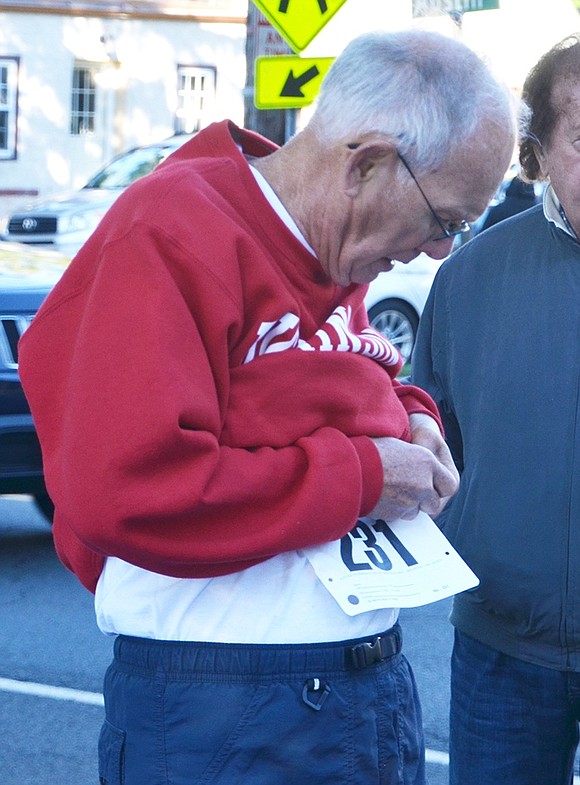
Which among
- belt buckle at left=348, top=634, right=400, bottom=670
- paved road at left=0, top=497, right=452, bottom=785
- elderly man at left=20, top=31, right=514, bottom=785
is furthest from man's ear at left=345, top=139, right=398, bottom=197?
paved road at left=0, top=497, right=452, bottom=785

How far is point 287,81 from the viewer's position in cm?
833

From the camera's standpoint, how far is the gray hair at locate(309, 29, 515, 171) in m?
1.81

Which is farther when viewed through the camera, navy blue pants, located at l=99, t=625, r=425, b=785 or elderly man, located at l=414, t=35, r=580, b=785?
elderly man, located at l=414, t=35, r=580, b=785

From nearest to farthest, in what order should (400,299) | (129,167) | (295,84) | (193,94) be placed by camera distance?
(295,84) < (400,299) < (129,167) < (193,94)

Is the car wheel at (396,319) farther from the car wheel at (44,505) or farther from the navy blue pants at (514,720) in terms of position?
the navy blue pants at (514,720)

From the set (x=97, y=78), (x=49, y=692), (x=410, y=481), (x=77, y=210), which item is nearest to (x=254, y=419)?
(x=410, y=481)

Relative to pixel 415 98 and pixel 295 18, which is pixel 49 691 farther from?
pixel 295 18

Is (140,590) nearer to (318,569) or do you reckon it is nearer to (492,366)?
(318,569)

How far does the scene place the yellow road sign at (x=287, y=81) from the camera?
8.25 metres

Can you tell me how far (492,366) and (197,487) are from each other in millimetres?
934

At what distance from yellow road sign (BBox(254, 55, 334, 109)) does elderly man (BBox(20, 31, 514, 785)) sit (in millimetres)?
6435

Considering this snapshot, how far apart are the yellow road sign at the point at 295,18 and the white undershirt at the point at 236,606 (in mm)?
6776

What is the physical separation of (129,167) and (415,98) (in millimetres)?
13251

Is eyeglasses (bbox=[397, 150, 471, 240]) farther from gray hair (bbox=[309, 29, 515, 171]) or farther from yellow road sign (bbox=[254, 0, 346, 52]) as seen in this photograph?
yellow road sign (bbox=[254, 0, 346, 52])
